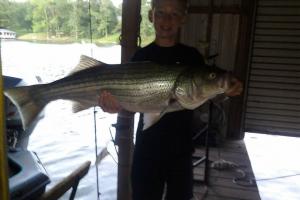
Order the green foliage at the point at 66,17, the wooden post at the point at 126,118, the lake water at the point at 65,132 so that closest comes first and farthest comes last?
the wooden post at the point at 126,118
the green foliage at the point at 66,17
the lake water at the point at 65,132

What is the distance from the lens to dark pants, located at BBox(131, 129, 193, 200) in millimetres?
2500

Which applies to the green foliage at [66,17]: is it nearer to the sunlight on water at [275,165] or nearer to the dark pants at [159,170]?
the dark pants at [159,170]

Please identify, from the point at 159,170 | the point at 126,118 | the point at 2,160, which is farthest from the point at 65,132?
the point at 2,160

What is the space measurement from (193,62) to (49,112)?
9072mm

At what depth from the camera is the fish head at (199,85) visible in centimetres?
209

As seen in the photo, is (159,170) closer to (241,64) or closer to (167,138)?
(167,138)

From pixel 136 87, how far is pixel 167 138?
18.2 inches

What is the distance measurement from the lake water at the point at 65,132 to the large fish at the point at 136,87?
7.49 ft

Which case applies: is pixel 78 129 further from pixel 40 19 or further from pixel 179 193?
pixel 179 193

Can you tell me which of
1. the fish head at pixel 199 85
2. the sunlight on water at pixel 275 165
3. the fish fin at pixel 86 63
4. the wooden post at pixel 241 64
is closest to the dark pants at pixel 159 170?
the fish head at pixel 199 85

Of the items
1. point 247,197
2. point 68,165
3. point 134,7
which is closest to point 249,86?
point 247,197

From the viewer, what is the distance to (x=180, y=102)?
2191 millimetres

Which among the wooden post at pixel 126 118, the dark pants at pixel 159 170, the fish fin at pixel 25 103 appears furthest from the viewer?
the wooden post at pixel 126 118

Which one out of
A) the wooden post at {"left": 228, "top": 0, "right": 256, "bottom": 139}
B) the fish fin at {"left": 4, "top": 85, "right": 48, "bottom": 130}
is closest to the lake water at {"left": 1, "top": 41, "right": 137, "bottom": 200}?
the wooden post at {"left": 228, "top": 0, "right": 256, "bottom": 139}
